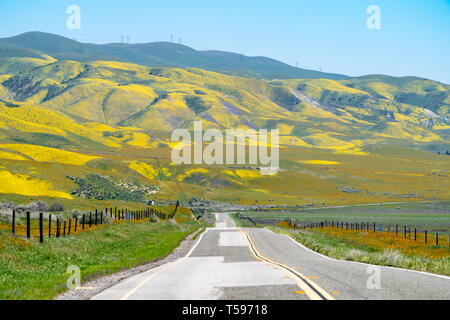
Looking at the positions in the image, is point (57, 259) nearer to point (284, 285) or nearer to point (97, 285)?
point (97, 285)

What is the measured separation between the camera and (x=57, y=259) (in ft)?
73.9

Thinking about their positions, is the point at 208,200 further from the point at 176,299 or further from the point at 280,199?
the point at 176,299

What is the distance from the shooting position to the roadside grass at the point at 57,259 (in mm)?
15109

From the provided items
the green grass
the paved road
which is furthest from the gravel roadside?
the green grass

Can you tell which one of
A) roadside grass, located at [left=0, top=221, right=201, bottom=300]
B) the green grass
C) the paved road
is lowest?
the green grass

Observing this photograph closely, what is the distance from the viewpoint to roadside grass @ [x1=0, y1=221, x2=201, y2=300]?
595 inches

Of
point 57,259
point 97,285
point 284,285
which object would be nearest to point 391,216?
point 57,259

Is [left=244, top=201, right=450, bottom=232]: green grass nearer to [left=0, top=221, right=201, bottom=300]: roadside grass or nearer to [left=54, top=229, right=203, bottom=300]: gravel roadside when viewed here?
[left=0, top=221, right=201, bottom=300]: roadside grass

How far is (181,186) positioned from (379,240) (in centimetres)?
10715

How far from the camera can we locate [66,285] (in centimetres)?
1566

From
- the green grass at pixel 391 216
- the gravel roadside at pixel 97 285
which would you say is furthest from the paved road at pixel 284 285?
the green grass at pixel 391 216

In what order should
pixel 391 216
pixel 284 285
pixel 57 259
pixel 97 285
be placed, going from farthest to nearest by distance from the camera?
pixel 391 216, pixel 57 259, pixel 97 285, pixel 284 285

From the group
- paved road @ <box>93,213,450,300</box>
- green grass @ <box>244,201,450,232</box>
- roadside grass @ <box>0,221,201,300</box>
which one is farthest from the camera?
green grass @ <box>244,201,450,232</box>
